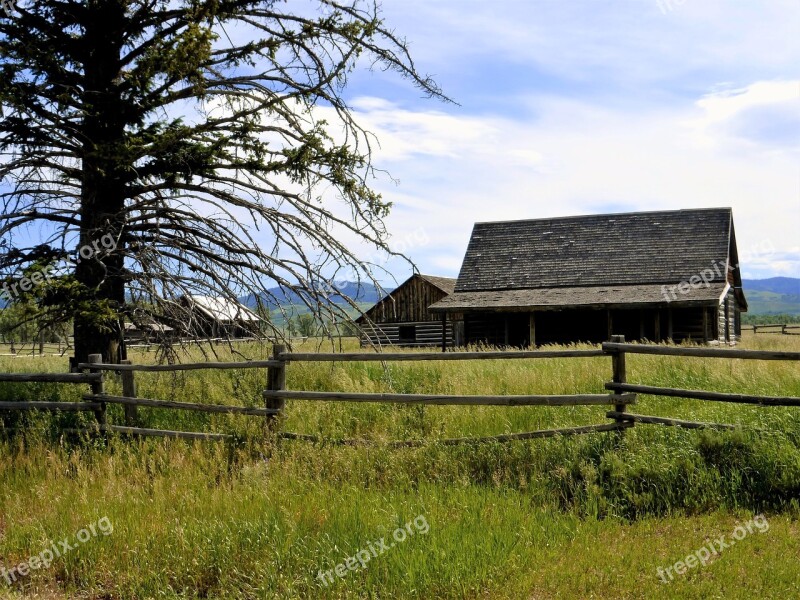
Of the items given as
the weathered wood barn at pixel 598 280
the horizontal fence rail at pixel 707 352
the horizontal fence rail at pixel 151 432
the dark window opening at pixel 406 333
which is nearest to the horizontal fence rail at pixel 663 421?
the horizontal fence rail at pixel 707 352

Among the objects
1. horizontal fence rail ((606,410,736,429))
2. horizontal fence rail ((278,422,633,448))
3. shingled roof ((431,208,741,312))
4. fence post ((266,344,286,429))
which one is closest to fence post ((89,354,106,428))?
fence post ((266,344,286,429))

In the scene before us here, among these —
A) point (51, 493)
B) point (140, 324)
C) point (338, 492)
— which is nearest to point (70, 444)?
point (140, 324)

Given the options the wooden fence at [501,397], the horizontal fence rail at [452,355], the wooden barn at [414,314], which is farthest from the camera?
the wooden barn at [414,314]

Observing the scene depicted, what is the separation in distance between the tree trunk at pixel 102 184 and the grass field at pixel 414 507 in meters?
1.59

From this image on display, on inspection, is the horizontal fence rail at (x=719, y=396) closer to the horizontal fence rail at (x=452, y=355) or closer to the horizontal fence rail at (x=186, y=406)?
the horizontal fence rail at (x=452, y=355)

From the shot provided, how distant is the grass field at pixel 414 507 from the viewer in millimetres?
5059

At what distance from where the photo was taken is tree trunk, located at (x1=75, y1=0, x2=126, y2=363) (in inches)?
406

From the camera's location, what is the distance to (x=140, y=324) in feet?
34.9

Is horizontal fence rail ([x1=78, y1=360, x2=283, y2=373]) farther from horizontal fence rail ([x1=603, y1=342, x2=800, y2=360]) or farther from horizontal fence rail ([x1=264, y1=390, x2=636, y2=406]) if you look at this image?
horizontal fence rail ([x1=603, y1=342, x2=800, y2=360])

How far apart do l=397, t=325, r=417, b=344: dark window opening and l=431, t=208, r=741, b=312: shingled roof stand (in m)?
8.57

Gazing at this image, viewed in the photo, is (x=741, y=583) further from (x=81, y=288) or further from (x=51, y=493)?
(x=81, y=288)

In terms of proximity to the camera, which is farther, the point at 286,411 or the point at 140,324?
the point at 140,324

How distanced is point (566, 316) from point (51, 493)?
23862 mm

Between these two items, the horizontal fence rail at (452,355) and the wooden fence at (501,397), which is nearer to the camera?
the wooden fence at (501,397)
